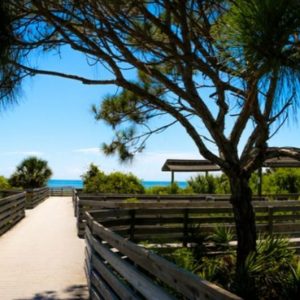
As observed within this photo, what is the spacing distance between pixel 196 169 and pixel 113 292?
25081 millimetres

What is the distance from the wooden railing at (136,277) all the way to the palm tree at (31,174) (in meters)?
35.0

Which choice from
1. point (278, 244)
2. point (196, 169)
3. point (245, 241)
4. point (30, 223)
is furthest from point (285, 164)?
point (245, 241)

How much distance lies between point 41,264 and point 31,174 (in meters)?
33.3

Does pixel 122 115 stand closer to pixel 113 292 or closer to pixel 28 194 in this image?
pixel 113 292

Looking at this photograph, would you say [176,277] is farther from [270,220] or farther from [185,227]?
[270,220]

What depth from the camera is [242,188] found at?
25.2 ft

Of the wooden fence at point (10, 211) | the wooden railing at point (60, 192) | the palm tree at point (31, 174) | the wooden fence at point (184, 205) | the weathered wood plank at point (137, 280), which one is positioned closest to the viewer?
the weathered wood plank at point (137, 280)

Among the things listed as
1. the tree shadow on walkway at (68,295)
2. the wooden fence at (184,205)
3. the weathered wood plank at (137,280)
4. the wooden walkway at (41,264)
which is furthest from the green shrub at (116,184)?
the weathered wood plank at (137,280)

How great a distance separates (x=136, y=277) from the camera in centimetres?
451

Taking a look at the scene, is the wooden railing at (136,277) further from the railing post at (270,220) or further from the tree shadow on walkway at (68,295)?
the railing post at (270,220)

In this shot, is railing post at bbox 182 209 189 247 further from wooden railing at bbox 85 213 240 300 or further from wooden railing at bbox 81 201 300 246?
wooden railing at bbox 85 213 240 300

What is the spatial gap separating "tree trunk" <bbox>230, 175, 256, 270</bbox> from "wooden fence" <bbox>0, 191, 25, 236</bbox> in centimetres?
884

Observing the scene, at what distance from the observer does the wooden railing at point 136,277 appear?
10.9 ft

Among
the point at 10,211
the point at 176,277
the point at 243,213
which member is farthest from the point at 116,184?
the point at 176,277
